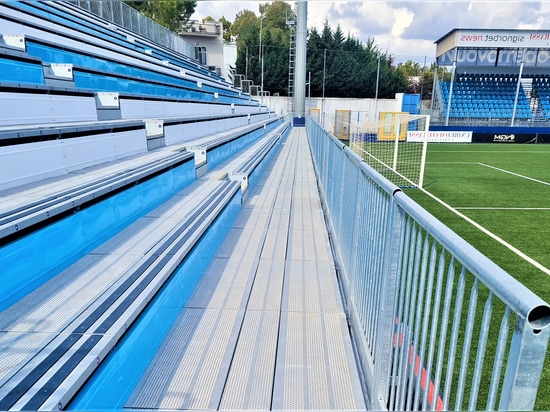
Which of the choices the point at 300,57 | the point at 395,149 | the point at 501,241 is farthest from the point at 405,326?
the point at 300,57

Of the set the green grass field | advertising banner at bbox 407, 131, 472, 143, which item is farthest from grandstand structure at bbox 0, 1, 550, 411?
advertising banner at bbox 407, 131, 472, 143

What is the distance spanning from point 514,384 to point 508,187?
37.1 ft

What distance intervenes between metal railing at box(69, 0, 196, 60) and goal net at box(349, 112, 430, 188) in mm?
12425

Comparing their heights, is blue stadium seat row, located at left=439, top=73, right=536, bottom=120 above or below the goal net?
above

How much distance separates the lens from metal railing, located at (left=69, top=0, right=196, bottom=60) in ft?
54.4

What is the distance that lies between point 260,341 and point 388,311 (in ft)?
3.08

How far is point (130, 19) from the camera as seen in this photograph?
18469mm

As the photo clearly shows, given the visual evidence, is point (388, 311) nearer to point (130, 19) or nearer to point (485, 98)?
point (130, 19)

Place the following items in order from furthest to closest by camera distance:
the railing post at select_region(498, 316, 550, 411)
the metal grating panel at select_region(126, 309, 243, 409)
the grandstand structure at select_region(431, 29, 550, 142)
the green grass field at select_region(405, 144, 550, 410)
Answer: the grandstand structure at select_region(431, 29, 550, 142)
the green grass field at select_region(405, 144, 550, 410)
the metal grating panel at select_region(126, 309, 243, 409)
the railing post at select_region(498, 316, 550, 411)

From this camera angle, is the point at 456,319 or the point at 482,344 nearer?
the point at 482,344

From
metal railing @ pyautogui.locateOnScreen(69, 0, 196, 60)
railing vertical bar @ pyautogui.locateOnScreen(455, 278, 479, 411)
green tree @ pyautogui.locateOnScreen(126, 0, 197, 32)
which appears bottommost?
railing vertical bar @ pyautogui.locateOnScreen(455, 278, 479, 411)

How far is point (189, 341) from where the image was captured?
2.30 metres

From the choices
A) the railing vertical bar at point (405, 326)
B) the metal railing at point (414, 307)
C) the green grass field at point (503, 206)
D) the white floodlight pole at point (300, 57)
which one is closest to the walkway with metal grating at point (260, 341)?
the metal railing at point (414, 307)

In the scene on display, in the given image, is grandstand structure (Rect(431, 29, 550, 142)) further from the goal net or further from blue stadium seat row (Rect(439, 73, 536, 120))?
the goal net
